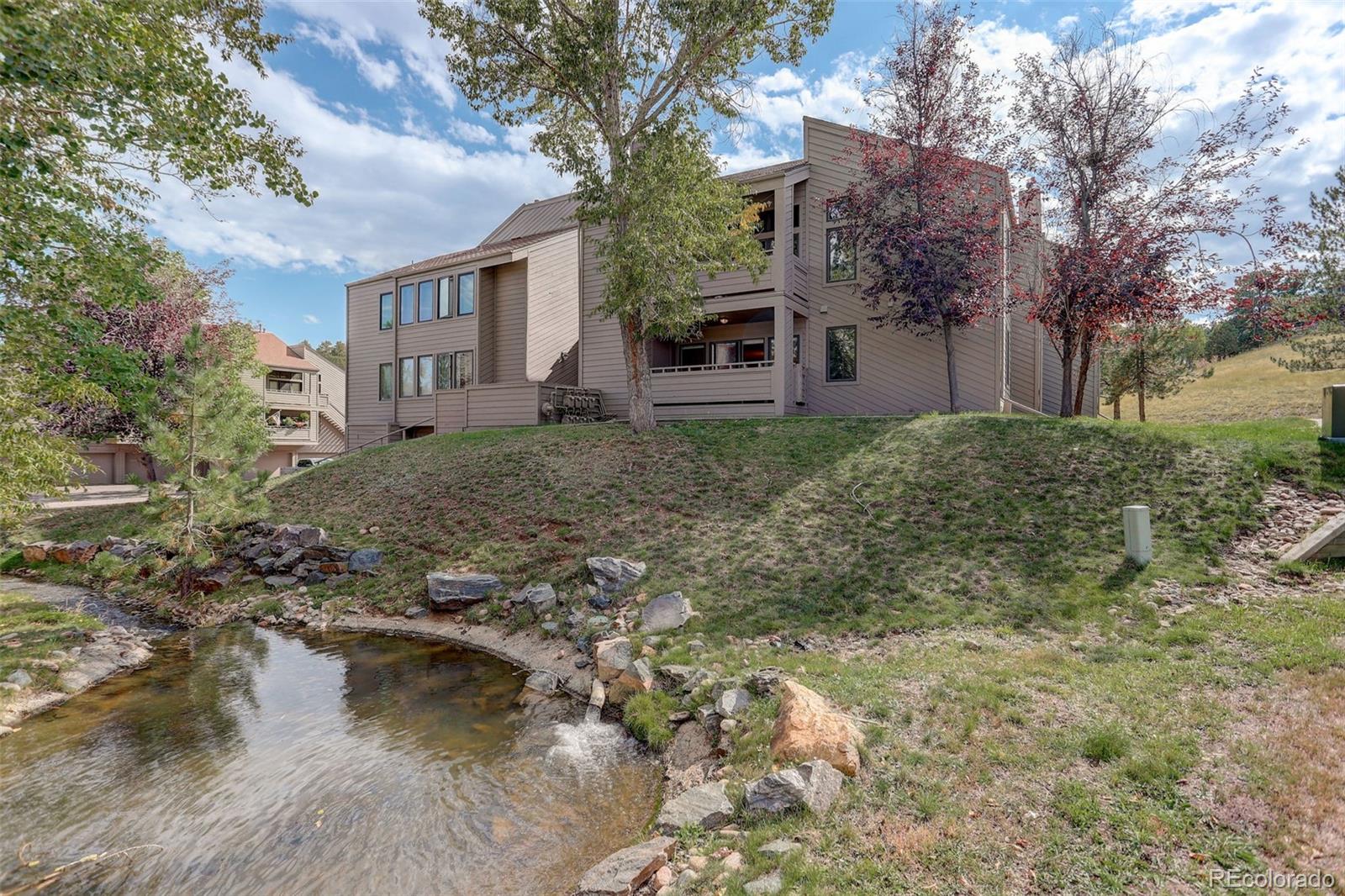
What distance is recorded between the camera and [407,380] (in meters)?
24.0

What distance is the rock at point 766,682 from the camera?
6.03 metres

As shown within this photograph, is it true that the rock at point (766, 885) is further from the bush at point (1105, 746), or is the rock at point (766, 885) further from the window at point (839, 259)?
the window at point (839, 259)

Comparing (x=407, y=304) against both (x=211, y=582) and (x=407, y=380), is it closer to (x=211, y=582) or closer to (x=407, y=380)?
(x=407, y=380)

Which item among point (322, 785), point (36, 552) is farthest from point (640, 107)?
point (36, 552)

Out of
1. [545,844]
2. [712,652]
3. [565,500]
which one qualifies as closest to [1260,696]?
[712,652]

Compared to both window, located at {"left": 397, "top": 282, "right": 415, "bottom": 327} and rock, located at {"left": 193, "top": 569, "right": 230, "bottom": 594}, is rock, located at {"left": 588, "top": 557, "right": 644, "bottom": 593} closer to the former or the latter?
rock, located at {"left": 193, "top": 569, "right": 230, "bottom": 594}

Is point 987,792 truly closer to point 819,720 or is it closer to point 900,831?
point 900,831

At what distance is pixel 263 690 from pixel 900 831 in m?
8.44

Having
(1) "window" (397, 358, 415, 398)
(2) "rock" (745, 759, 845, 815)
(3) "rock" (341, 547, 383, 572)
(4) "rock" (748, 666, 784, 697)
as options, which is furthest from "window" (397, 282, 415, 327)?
(2) "rock" (745, 759, 845, 815)

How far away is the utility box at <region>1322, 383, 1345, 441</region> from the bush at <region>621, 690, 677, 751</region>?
1273cm

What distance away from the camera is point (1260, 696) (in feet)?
15.7

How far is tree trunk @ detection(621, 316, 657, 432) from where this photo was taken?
47.7ft

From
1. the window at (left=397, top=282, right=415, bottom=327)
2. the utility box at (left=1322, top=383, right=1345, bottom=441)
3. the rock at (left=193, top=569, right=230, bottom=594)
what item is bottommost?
the rock at (left=193, top=569, right=230, bottom=594)

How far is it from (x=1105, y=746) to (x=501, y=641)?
310 inches
